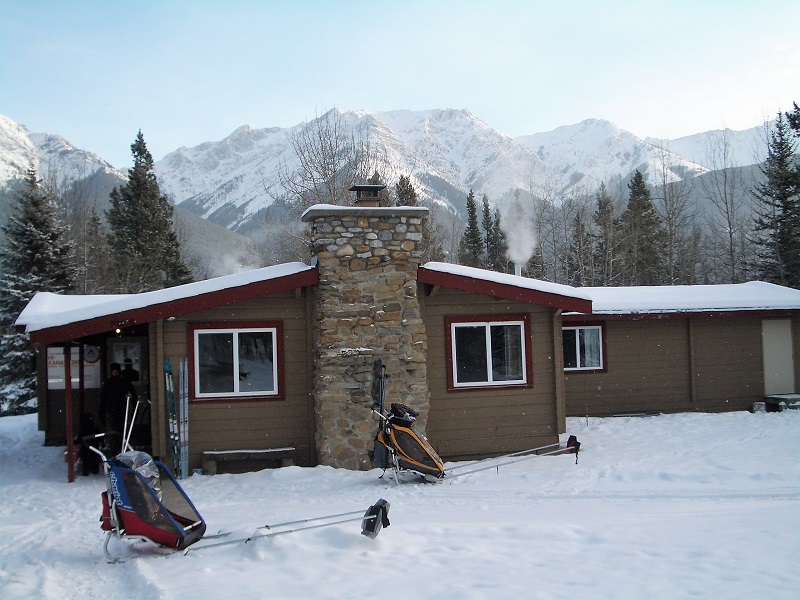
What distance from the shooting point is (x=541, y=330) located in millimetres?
10914

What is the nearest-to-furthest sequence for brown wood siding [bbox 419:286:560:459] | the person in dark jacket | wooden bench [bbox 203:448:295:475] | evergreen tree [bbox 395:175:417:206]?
wooden bench [bbox 203:448:295:475], the person in dark jacket, brown wood siding [bbox 419:286:560:459], evergreen tree [bbox 395:175:417:206]

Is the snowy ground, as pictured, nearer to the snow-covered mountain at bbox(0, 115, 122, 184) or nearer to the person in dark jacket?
the person in dark jacket

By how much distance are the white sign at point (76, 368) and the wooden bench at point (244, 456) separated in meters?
3.87

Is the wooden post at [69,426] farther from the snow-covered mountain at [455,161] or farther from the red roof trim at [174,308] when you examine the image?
the snow-covered mountain at [455,161]

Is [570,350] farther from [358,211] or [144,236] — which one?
[144,236]

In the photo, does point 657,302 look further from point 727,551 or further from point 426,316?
point 727,551

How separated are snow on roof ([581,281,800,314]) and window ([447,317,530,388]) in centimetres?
383

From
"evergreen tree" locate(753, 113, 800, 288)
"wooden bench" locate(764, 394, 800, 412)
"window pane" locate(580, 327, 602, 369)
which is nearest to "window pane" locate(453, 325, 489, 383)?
"window pane" locate(580, 327, 602, 369)

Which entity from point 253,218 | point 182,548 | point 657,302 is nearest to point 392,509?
point 182,548

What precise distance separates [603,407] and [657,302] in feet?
8.59

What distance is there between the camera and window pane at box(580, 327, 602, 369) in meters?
14.7

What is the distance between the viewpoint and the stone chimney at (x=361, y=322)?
378 inches

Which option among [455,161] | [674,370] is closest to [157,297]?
[674,370]

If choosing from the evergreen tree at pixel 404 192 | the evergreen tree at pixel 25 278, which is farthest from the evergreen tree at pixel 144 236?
the evergreen tree at pixel 404 192
